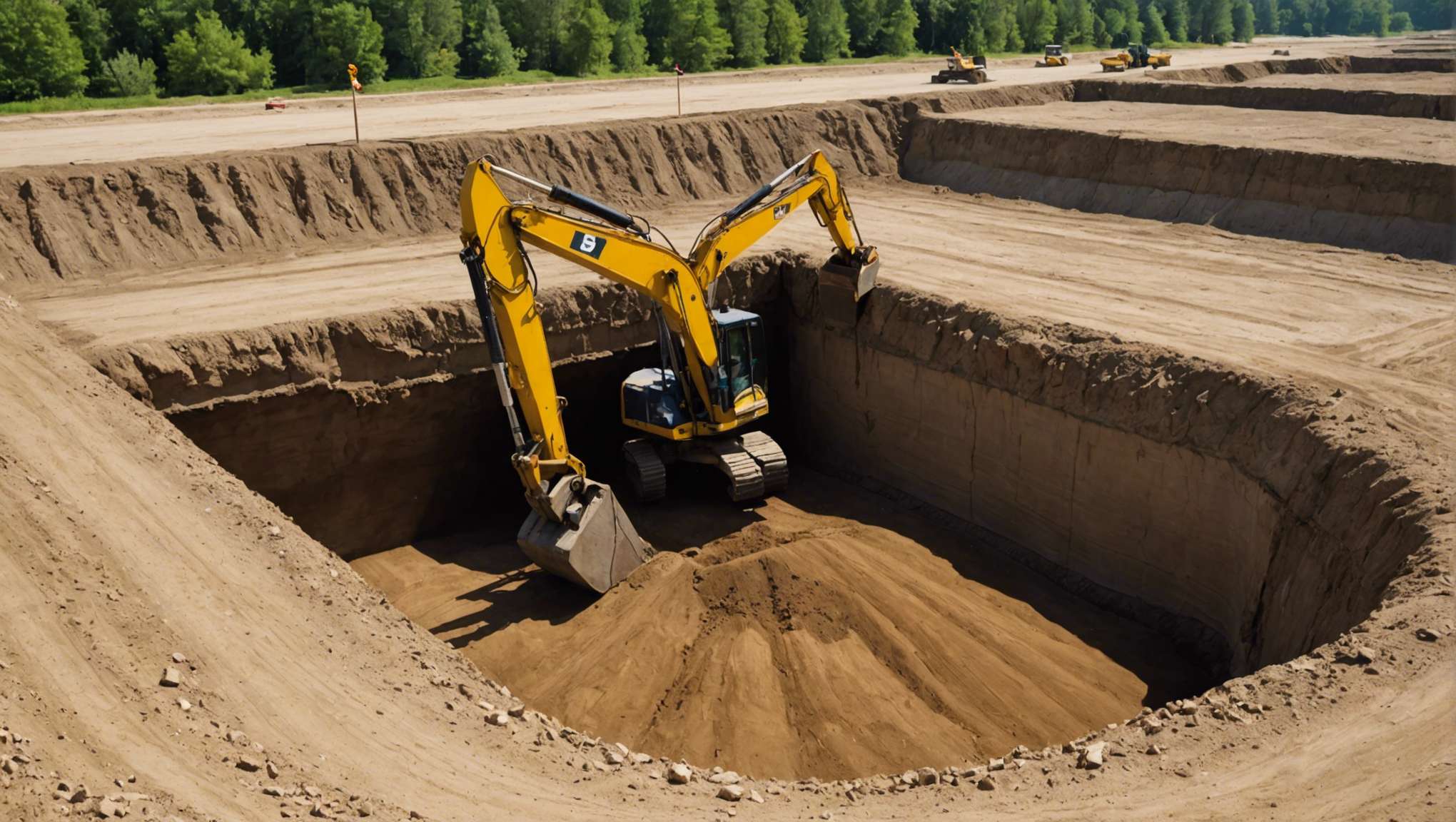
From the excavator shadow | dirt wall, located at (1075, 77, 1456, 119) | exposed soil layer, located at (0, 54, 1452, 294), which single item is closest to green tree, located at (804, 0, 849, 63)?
dirt wall, located at (1075, 77, 1456, 119)

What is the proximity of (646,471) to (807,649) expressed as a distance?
16.9ft

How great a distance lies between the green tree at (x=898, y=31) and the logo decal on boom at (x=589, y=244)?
52.0 meters

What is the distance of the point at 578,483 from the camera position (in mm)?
14797

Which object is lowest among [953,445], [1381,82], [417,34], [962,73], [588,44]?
[953,445]

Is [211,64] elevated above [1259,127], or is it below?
above

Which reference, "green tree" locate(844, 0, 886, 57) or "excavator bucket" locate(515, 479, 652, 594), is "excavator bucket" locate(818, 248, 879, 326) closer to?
"excavator bucket" locate(515, 479, 652, 594)

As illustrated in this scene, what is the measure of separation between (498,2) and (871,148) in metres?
27.7

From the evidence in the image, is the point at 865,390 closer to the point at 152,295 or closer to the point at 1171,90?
the point at 152,295

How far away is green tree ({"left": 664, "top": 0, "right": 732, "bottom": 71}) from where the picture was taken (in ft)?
170

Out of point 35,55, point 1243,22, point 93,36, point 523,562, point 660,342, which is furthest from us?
point 1243,22

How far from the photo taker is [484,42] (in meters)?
48.4

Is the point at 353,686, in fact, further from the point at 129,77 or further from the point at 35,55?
the point at 129,77

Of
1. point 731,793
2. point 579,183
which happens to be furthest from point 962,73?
point 731,793

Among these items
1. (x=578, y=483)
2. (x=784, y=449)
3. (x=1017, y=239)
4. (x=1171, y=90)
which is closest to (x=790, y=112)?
(x=1017, y=239)
